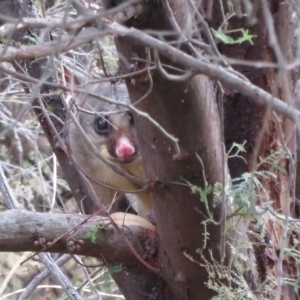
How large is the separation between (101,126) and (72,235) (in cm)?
97

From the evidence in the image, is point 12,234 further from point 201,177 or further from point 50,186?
point 50,186

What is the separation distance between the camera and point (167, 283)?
2258 millimetres

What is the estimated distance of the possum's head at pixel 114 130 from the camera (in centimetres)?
270

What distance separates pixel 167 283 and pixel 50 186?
89.5 inches

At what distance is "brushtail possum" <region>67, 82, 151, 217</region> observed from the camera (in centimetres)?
280

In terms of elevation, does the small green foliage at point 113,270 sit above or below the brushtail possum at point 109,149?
below

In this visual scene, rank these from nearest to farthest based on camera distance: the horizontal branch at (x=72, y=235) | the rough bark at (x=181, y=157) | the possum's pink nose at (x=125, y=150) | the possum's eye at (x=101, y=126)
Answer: the rough bark at (x=181, y=157), the horizontal branch at (x=72, y=235), the possum's pink nose at (x=125, y=150), the possum's eye at (x=101, y=126)

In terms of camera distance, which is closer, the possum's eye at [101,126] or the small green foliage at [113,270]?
the small green foliage at [113,270]

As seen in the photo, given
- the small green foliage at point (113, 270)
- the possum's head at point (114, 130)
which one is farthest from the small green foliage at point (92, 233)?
the possum's head at point (114, 130)

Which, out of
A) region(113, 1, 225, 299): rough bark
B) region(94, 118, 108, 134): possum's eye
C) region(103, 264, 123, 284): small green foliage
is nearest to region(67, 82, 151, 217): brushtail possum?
region(94, 118, 108, 134): possum's eye

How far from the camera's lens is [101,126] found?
9.80 ft

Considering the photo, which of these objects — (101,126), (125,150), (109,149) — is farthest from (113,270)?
(101,126)

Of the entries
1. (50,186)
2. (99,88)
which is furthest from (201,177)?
(50,186)

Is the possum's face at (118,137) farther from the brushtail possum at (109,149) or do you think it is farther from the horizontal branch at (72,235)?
the horizontal branch at (72,235)
